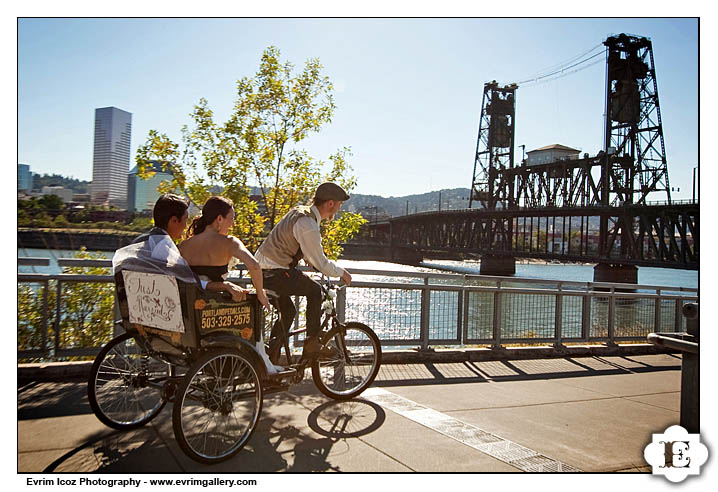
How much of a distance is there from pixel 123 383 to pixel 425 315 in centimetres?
449

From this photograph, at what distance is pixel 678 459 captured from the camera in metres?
4.14

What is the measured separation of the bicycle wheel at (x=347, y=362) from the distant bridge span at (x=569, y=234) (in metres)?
38.5

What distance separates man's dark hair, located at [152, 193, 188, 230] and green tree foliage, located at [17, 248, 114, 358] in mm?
2518

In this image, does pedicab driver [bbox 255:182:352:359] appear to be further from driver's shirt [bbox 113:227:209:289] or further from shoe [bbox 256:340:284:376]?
driver's shirt [bbox 113:227:209:289]

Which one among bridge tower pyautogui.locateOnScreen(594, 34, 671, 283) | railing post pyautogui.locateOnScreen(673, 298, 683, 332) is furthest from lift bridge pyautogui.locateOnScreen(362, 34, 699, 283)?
railing post pyautogui.locateOnScreen(673, 298, 683, 332)

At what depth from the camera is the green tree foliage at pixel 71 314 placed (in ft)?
20.6

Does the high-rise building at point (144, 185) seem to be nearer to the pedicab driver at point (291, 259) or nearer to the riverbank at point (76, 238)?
the riverbank at point (76, 238)

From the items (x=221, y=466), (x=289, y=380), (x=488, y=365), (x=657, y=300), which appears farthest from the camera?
(x=657, y=300)

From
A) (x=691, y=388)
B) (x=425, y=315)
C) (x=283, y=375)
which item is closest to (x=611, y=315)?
(x=425, y=315)

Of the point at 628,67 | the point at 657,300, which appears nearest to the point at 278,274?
the point at 657,300

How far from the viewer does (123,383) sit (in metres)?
4.49

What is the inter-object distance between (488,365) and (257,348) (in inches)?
173

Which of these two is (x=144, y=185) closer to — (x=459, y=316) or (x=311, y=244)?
(x=459, y=316)

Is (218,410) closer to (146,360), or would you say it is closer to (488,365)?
(146,360)
